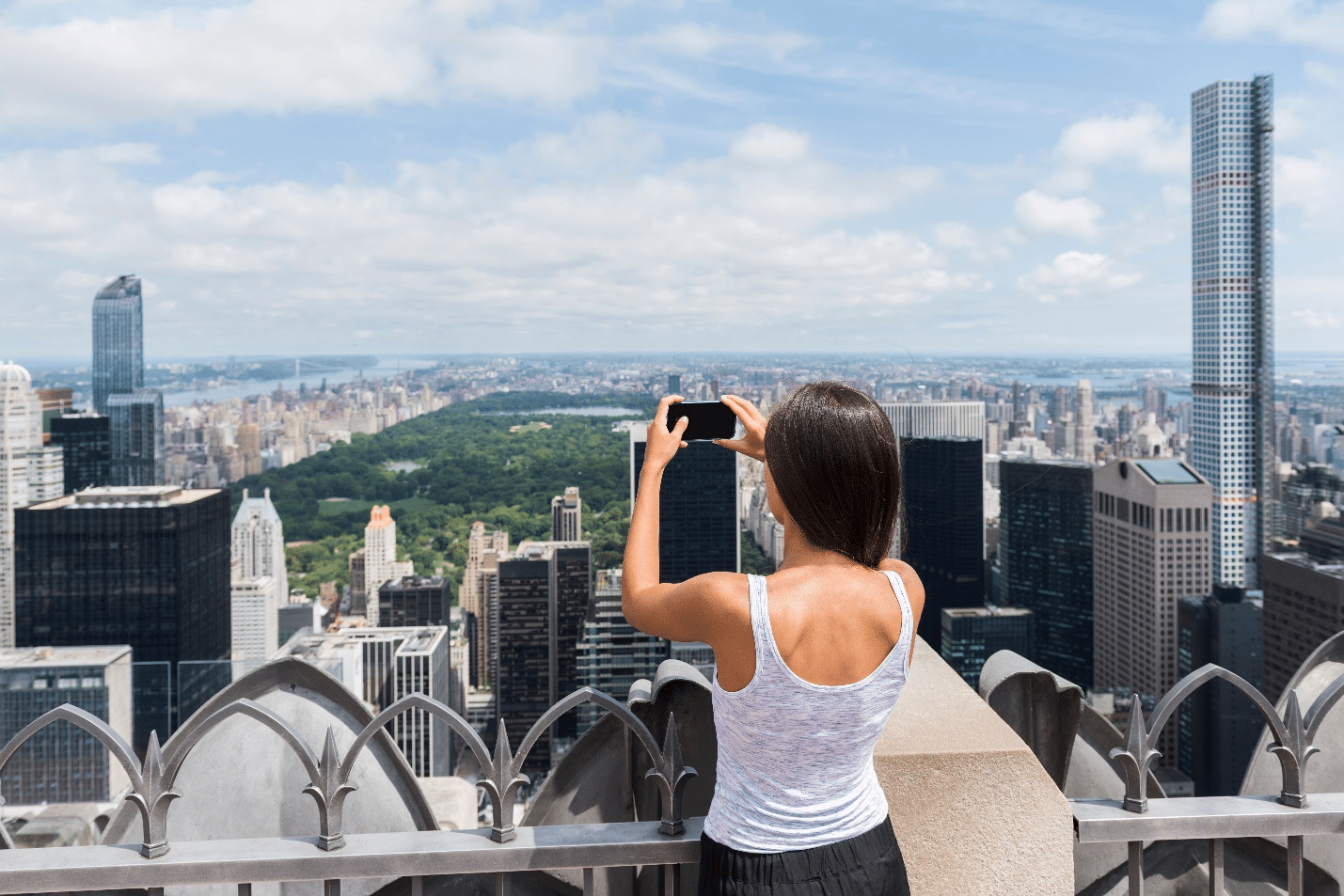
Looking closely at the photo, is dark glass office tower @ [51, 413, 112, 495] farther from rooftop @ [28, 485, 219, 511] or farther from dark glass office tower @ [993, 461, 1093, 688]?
dark glass office tower @ [993, 461, 1093, 688]

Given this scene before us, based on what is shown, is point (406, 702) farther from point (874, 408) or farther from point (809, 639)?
point (874, 408)

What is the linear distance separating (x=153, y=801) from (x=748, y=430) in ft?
3.38

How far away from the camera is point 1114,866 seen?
5.38 feet

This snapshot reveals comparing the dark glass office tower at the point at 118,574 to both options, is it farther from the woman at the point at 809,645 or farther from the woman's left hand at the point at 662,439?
the woman at the point at 809,645

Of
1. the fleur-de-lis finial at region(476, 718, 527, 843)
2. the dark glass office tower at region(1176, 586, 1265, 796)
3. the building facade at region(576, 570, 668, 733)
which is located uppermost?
the fleur-de-lis finial at region(476, 718, 527, 843)

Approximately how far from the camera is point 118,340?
50.8 meters

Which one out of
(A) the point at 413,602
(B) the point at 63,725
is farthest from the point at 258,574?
(B) the point at 63,725

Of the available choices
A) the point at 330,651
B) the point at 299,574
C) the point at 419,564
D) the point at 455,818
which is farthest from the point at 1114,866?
the point at 299,574

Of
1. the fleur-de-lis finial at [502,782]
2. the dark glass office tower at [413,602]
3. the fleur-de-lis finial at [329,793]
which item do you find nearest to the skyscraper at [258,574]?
the dark glass office tower at [413,602]

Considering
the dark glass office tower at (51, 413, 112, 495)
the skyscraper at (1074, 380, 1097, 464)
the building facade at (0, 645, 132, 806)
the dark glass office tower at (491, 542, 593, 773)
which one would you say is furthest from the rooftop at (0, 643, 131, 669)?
the skyscraper at (1074, 380, 1097, 464)

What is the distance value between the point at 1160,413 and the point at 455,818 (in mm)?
38872

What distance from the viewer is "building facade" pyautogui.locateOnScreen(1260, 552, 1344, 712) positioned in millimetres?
20688

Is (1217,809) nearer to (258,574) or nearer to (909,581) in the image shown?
(909,581)

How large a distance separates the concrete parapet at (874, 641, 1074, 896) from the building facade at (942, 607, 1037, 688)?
950 inches
